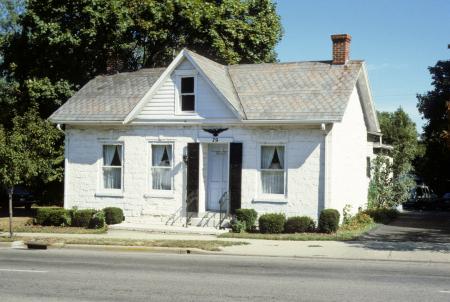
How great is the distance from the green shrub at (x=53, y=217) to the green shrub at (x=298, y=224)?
8127 mm

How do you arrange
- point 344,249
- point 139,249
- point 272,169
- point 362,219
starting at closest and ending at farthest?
point 344,249 → point 139,249 → point 272,169 → point 362,219

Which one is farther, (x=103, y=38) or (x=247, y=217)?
A: (x=103, y=38)

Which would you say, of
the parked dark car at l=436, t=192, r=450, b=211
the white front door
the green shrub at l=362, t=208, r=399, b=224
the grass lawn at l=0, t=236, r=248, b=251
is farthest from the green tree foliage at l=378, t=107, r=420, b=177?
the grass lawn at l=0, t=236, r=248, b=251

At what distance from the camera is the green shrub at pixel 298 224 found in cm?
1998

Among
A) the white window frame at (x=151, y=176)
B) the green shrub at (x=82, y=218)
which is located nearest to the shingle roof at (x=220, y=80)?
the white window frame at (x=151, y=176)

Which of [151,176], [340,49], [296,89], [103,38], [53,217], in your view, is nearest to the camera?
[296,89]

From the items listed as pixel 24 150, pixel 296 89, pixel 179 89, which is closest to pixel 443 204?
pixel 296 89

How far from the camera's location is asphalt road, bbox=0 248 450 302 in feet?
31.7

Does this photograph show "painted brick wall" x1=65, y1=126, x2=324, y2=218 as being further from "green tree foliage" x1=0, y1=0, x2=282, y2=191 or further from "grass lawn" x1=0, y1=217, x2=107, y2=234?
"grass lawn" x1=0, y1=217, x2=107, y2=234

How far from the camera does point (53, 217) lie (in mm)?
22484

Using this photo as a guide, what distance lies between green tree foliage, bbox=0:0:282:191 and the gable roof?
1687 millimetres

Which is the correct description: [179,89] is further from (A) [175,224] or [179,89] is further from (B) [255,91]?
(A) [175,224]

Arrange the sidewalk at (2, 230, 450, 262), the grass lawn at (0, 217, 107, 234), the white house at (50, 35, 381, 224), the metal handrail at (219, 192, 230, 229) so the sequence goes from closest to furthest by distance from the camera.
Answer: the sidewalk at (2, 230, 450, 262), the white house at (50, 35, 381, 224), the grass lawn at (0, 217, 107, 234), the metal handrail at (219, 192, 230, 229)

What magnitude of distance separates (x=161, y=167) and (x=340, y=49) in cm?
809
